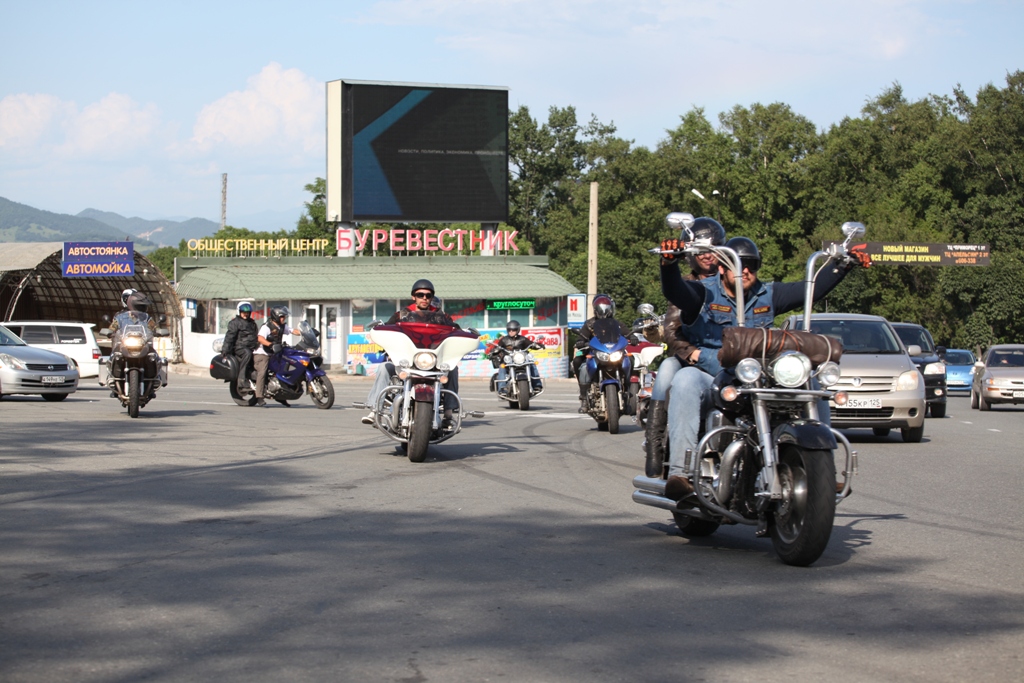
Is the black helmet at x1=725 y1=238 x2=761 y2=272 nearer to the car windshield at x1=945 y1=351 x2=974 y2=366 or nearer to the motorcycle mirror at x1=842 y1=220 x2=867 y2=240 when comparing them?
the motorcycle mirror at x1=842 y1=220 x2=867 y2=240

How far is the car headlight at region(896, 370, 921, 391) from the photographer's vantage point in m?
15.6

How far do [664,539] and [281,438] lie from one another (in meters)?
7.87

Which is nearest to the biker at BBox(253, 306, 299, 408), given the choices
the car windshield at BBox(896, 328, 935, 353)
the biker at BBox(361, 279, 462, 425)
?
the biker at BBox(361, 279, 462, 425)

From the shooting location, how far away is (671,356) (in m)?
7.83

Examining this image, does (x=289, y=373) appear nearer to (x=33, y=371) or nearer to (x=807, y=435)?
(x=33, y=371)

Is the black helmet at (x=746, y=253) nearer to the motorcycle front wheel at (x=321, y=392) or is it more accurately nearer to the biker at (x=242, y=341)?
→ the motorcycle front wheel at (x=321, y=392)

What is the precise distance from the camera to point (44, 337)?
33219 millimetres

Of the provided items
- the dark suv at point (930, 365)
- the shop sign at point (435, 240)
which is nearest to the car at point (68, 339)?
the shop sign at point (435, 240)

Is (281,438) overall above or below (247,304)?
below

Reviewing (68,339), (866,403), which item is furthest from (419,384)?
(68,339)

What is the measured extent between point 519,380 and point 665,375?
14.8 m

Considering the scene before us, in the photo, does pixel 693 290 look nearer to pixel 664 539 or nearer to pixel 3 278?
pixel 664 539

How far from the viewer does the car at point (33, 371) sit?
21000 mm

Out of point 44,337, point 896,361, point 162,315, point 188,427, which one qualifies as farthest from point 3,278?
point 896,361
